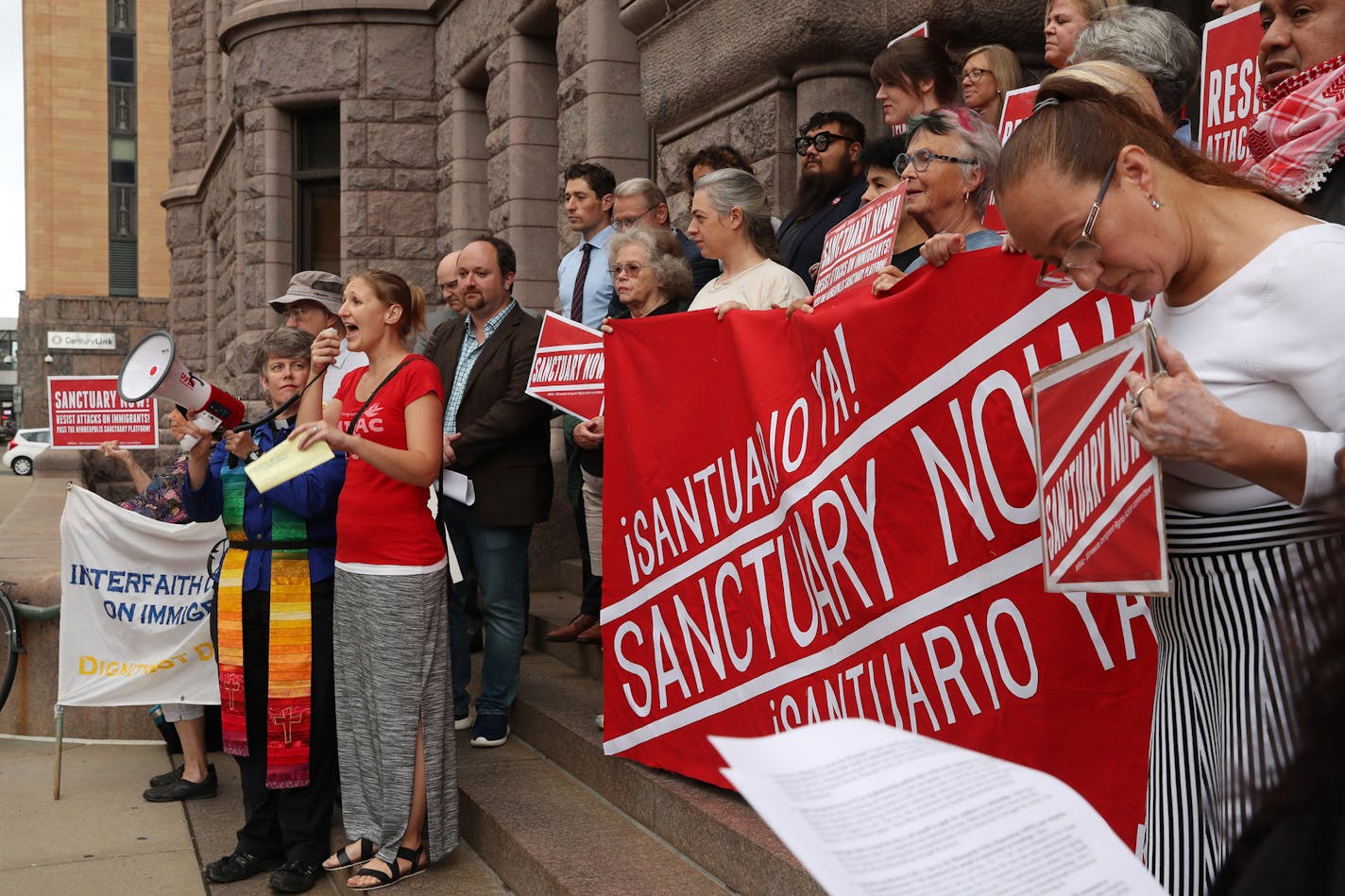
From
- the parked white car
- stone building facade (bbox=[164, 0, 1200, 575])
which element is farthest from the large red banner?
the parked white car

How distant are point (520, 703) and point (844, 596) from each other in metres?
2.59

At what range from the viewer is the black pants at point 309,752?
15.2 ft

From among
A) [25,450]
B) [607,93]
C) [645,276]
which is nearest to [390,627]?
[645,276]

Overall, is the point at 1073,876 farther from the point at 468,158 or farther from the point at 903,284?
the point at 468,158

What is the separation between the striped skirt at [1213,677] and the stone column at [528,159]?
962cm

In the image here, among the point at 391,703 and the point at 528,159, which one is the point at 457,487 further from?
the point at 528,159

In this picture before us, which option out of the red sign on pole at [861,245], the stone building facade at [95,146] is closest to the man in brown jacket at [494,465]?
the red sign on pole at [861,245]

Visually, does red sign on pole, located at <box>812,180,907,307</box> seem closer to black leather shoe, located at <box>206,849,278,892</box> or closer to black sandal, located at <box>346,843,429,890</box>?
black sandal, located at <box>346,843,429,890</box>

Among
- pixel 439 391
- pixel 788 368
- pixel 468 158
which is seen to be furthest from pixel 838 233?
pixel 468 158

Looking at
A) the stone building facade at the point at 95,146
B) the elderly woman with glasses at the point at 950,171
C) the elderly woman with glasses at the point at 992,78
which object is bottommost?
the elderly woman with glasses at the point at 950,171

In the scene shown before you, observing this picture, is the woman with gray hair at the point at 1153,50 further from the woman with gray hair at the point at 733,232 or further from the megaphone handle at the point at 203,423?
the megaphone handle at the point at 203,423

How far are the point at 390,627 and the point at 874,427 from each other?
1869mm

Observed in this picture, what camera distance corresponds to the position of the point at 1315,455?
5.46ft

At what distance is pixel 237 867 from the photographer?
184 inches
